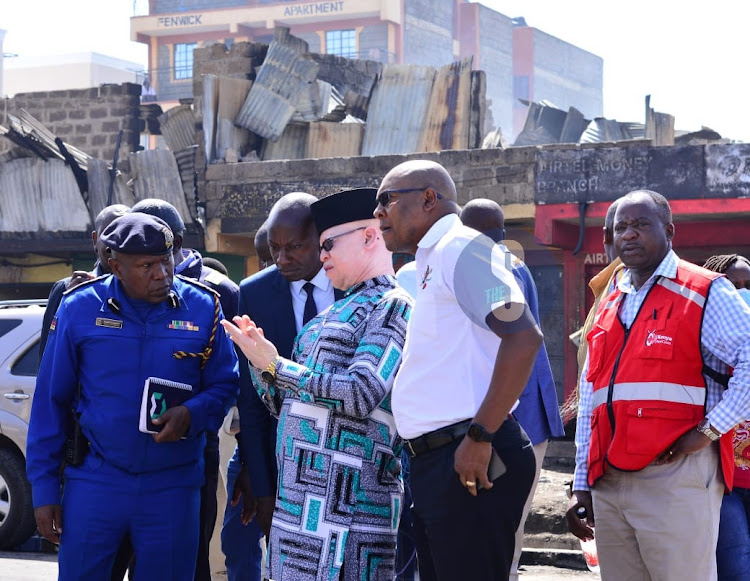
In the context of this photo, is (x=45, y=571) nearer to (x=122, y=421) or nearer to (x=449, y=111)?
(x=122, y=421)

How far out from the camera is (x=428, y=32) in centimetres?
5881

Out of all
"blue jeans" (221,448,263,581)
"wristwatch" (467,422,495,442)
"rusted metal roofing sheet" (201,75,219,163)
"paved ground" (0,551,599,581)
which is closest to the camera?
"wristwatch" (467,422,495,442)

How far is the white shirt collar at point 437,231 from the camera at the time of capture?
3.62 meters

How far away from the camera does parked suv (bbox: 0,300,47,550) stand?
8.64 meters

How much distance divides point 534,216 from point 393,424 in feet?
30.9

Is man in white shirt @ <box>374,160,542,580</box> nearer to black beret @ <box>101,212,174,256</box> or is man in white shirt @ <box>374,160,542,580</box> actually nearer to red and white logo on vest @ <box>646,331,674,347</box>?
red and white logo on vest @ <box>646,331,674,347</box>

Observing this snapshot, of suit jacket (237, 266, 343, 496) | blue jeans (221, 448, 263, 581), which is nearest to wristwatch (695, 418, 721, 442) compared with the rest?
suit jacket (237, 266, 343, 496)

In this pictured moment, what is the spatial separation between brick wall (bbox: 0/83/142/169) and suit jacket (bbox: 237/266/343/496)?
47.3 ft

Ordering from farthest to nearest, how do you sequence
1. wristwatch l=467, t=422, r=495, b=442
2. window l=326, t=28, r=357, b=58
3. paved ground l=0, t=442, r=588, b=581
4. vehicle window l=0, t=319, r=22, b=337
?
window l=326, t=28, r=357, b=58, vehicle window l=0, t=319, r=22, b=337, paved ground l=0, t=442, r=588, b=581, wristwatch l=467, t=422, r=495, b=442

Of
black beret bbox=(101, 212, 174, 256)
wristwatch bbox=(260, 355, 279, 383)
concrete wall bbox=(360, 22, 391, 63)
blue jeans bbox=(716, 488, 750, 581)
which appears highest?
concrete wall bbox=(360, 22, 391, 63)

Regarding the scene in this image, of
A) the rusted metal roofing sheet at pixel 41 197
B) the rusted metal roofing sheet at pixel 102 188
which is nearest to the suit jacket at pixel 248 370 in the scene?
the rusted metal roofing sheet at pixel 102 188

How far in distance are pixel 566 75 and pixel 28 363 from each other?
61.7 metres

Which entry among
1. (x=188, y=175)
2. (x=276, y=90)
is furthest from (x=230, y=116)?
(x=188, y=175)

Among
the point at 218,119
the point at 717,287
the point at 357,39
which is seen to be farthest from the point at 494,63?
the point at 717,287
